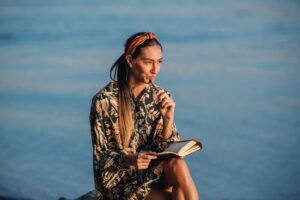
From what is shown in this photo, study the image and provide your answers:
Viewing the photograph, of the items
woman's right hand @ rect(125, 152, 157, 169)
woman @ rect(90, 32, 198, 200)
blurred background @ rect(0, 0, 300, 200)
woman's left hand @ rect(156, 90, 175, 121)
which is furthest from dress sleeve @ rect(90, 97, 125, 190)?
blurred background @ rect(0, 0, 300, 200)

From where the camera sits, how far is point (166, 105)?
3713 mm

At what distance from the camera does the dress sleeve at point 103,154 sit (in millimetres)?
3664

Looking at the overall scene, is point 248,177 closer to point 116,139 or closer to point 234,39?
point 116,139

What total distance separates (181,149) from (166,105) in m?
→ 0.32

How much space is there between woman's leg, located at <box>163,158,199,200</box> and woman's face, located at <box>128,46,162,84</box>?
46 cm

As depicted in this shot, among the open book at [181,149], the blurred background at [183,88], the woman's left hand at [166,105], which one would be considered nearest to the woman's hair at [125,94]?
the woman's left hand at [166,105]

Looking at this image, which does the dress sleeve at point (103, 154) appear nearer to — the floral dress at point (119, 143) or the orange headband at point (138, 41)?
the floral dress at point (119, 143)

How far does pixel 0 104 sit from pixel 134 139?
562 centimetres

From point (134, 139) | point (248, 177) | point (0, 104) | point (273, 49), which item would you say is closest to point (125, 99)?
point (134, 139)

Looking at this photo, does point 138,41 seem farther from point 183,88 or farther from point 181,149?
point 183,88

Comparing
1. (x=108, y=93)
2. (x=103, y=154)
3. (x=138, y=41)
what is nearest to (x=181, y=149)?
(x=103, y=154)

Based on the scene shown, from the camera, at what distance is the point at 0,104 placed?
30.0ft

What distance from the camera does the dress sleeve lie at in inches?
144

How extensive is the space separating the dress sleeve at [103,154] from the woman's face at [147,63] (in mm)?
251
